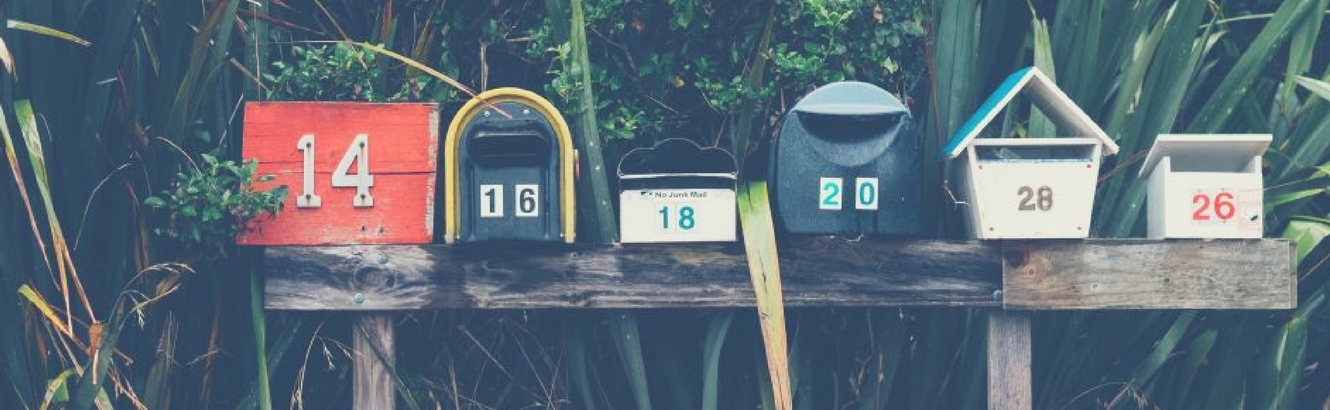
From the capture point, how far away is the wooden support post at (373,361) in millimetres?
3100

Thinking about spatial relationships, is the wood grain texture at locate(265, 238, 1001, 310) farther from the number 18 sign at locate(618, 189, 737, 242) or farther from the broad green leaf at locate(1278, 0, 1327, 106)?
the broad green leaf at locate(1278, 0, 1327, 106)

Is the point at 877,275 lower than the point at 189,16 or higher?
lower

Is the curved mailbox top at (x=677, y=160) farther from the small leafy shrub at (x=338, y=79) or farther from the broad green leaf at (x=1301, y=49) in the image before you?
the broad green leaf at (x=1301, y=49)

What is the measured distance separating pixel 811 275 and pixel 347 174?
0.95 metres

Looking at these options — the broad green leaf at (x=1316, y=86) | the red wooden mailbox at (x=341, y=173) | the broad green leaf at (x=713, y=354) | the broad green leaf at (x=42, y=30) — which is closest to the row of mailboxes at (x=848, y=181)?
the red wooden mailbox at (x=341, y=173)

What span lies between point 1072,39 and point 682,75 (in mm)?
848

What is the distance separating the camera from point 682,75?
3.42m

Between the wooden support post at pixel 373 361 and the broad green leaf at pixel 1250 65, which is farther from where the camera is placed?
the broad green leaf at pixel 1250 65

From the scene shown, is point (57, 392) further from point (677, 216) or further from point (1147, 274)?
point (1147, 274)

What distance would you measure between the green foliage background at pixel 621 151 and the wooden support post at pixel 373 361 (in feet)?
0.24

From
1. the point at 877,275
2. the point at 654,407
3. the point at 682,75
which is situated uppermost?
the point at 682,75

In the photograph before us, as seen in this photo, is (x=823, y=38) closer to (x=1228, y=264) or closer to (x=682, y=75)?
(x=682, y=75)

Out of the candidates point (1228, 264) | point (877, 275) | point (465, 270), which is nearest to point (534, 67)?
point (465, 270)

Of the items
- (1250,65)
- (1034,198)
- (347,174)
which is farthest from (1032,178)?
(347,174)
